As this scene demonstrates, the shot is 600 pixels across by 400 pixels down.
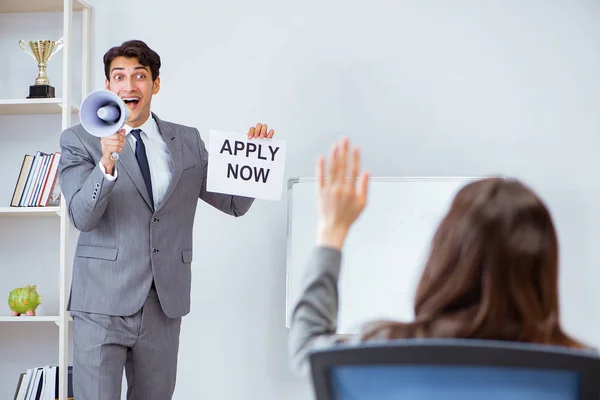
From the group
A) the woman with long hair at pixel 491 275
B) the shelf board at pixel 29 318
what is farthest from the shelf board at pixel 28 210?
the woman with long hair at pixel 491 275

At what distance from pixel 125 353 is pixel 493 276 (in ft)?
5.75

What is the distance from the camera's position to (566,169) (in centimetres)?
326

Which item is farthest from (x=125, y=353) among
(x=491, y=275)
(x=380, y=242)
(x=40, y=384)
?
(x=491, y=275)

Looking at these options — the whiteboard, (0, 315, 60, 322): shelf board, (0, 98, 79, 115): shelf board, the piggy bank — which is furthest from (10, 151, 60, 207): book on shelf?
the whiteboard

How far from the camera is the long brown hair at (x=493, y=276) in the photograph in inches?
37.2

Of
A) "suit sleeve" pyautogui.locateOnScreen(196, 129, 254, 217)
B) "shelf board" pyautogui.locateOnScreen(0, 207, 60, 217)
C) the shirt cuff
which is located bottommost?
"shelf board" pyautogui.locateOnScreen(0, 207, 60, 217)

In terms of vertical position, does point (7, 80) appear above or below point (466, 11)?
below

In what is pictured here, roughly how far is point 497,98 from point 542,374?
2.59m

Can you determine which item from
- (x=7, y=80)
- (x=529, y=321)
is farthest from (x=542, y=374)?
(x=7, y=80)

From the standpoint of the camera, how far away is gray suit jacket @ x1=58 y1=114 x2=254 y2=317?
238cm

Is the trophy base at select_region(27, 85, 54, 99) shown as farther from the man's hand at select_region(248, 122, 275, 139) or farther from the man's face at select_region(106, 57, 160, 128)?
the man's hand at select_region(248, 122, 275, 139)

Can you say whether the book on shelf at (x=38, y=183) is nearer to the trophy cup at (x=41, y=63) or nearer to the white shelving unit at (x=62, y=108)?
the white shelving unit at (x=62, y=108)

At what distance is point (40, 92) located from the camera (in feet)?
10.6

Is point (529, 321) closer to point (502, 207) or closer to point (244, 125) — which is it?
point (502, 207)
